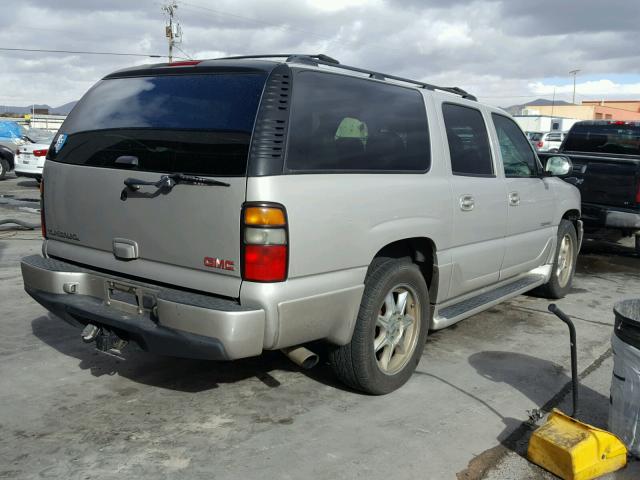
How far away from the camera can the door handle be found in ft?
15.1

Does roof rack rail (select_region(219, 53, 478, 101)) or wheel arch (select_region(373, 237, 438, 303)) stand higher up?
roof rack rail (select_region(219, 53, 478, 101))

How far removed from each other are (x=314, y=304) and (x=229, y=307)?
0.46m

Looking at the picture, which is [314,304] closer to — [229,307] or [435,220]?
[229,307]

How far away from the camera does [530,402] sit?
4.12 meters

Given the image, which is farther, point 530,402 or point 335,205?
point 530,402

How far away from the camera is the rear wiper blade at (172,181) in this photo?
10.7ft

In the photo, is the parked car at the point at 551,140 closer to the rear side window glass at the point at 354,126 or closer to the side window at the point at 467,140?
the side window at the point at 467,140

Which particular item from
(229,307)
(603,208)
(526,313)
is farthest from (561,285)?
(229,307)

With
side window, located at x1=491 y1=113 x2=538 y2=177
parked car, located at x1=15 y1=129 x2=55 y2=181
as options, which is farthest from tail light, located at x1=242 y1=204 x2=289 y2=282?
parked car, located at x1=15 y1=129 x2=55 y2=181

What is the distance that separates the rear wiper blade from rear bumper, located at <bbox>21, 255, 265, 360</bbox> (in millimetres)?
544

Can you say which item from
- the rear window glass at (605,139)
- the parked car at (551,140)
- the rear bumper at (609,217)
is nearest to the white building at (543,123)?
the parked car at (551,140)

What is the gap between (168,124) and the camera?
3.54 metres

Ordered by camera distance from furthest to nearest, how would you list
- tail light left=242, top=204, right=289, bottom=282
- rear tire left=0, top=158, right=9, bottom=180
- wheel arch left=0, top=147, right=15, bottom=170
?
wheel arch left=0, top=147, right=15, bottom=170, rear tire left=0, top=158, right=9, bottom=180, tail light left=242, top=204, right=289, bottom=282

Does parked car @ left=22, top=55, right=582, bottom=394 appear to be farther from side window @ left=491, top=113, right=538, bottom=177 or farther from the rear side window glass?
side window @ left=491, top=113, right=538, bottom=177
